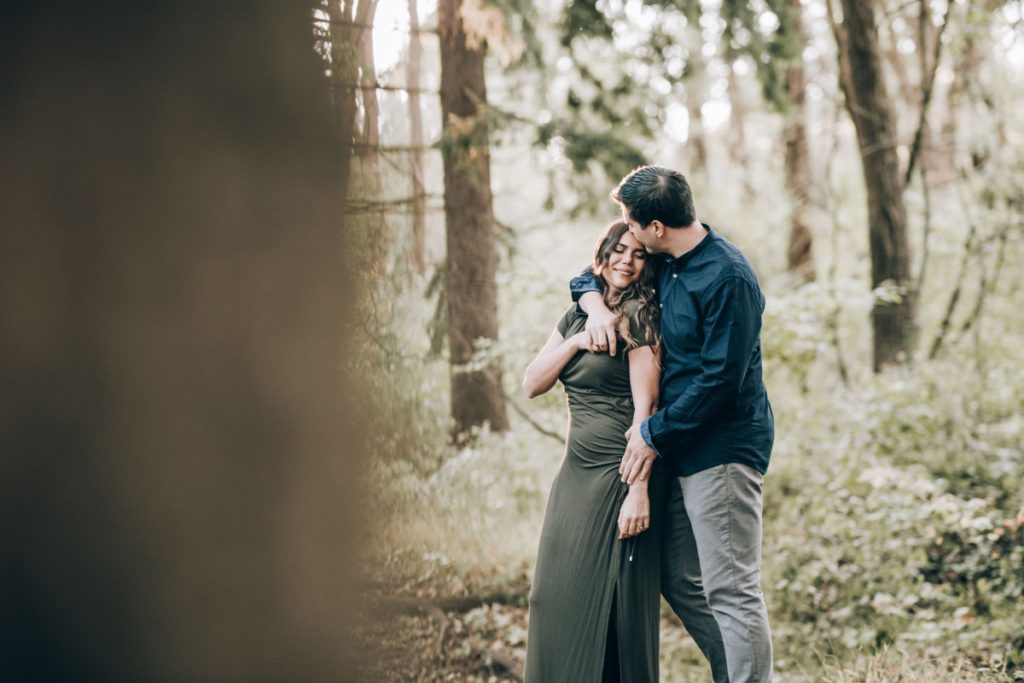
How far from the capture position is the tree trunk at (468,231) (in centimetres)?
644

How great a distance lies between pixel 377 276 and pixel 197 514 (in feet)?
1.92

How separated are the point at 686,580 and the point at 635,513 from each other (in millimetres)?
392

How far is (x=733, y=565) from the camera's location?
2.93m

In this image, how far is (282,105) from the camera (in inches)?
58.7

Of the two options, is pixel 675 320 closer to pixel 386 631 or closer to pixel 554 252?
pixel 386 631

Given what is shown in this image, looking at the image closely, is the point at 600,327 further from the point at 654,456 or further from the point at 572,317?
the point at 654,456

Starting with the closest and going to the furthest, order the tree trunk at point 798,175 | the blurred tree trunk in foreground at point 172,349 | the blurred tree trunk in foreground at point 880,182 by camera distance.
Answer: the blurred tree trunk in foreground at point 172,349, the blurred tree trunk in foreground at point 880,182, the tree trunk at point 798,175

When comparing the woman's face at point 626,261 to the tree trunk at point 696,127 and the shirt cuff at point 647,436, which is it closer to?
the shirt cuff at point 647,436

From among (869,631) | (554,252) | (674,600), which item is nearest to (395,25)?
(674,600)

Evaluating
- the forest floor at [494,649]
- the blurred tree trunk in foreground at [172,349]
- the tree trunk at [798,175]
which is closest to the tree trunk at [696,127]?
the tree trunk at [798,175]

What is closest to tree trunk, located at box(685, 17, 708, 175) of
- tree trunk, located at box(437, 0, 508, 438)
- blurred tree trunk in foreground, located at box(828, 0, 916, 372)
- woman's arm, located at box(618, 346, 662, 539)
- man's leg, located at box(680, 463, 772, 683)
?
blurred tree trunk in foreground, located at box(828, 0, 916, 372)

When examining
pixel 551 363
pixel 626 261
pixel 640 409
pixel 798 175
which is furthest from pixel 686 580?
pixel 798 175

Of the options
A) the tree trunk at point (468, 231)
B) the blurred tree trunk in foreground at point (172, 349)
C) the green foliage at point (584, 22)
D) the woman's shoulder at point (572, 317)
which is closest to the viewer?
the blurred tree trunk in foreground at point (172, 349)

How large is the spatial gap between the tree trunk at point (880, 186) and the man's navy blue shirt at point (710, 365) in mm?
6129
